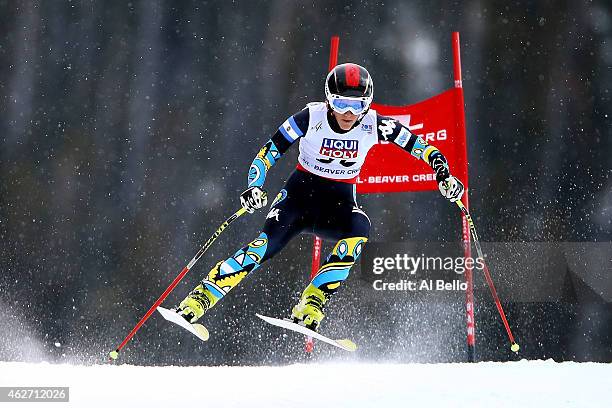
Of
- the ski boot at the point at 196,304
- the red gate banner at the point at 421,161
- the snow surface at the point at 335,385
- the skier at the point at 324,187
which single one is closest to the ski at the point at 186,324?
the ski boot at the point at 196,304

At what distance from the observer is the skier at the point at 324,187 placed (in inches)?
168

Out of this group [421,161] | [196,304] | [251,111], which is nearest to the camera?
[196,304]

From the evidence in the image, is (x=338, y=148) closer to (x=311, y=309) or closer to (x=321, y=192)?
(x=321, y=192)

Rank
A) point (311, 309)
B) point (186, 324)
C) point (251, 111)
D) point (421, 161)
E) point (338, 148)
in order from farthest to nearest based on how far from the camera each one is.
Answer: point (251, 111), point (421, 161), point (338, 148), point (311, 309), point (186, 324)

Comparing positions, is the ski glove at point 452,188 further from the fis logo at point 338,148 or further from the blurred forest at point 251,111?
the blurred forest at point 251,111

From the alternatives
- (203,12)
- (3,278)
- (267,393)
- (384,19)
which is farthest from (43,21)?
(267,393)

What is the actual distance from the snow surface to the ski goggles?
5.42 feet

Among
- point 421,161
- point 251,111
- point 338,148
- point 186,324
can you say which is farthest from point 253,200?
point 251,111

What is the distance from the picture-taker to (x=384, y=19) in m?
9.12

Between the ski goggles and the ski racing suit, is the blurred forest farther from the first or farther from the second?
the ski goggles

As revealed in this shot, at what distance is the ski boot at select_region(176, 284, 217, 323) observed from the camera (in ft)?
13.3

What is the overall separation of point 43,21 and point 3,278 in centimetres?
343

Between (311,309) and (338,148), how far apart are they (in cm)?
102

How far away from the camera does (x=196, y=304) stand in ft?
13.6
